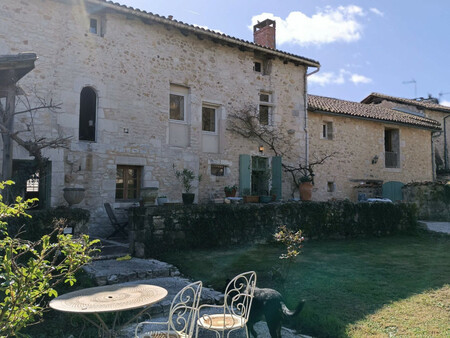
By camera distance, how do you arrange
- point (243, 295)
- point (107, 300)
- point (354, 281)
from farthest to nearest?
point (354, 281) < point (243, 295) < point (107, 300)

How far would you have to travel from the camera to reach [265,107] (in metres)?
14.1

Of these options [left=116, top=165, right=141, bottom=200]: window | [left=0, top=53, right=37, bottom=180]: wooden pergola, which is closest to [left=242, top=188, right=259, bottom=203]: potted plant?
[left=116, top=165, right=141, bottom=200]: window

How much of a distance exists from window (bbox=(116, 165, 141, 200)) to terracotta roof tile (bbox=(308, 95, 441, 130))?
771 centimetres

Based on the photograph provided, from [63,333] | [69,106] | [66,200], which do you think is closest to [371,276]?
[63,333]

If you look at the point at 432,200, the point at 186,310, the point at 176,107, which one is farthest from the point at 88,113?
the point at 432,200

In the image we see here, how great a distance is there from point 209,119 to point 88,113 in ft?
13.0

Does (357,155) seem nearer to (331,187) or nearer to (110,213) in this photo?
(331,187)

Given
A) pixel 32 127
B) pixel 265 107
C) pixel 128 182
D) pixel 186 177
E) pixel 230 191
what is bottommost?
pixel 230 191

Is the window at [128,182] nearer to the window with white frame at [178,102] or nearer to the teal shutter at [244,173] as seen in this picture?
the window with white frame at [178,102]

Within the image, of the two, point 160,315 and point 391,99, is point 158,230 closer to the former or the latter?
point 160,315

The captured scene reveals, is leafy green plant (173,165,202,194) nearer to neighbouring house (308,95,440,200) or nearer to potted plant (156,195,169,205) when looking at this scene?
potted plant (156,195,169,205)

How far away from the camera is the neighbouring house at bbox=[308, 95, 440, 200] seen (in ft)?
50.7

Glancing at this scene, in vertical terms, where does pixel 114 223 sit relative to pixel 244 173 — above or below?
below

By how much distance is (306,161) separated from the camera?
14602 millimetres
